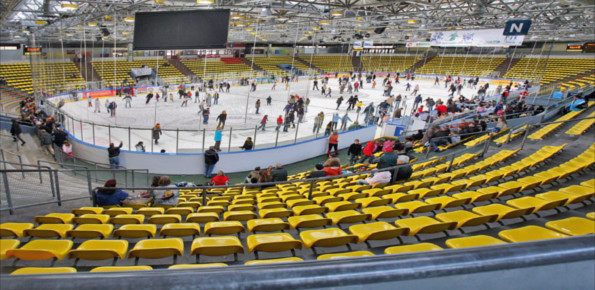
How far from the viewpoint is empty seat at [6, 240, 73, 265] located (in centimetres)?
299

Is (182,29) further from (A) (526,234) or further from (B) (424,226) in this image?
(A) (526,234)

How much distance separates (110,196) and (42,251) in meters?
3.31

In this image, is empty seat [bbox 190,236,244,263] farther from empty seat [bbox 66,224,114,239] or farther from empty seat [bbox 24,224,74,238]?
empty seat [bbox 24,224,74,238]

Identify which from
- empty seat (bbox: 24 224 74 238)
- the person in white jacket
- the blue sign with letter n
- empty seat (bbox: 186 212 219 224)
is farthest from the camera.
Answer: the blue sign with letter n

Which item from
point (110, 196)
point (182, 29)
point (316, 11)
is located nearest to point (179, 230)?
point (110, 196)

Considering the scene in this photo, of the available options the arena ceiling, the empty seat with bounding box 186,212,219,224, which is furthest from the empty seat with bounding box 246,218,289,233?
the arena ceiling

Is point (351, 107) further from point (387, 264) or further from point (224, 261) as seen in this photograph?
point (387, 264)

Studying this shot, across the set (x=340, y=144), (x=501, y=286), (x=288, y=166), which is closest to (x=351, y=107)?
(x=340, y=144)

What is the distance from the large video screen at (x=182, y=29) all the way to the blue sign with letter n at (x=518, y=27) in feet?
41.5

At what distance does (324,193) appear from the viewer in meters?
7.05

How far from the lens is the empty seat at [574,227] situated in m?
3.61

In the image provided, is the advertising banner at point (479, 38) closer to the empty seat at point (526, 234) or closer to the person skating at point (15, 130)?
the empty seat at point (526, 234)

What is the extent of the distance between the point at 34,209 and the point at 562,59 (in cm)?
5309

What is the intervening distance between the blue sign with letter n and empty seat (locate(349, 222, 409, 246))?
14.6 metres
